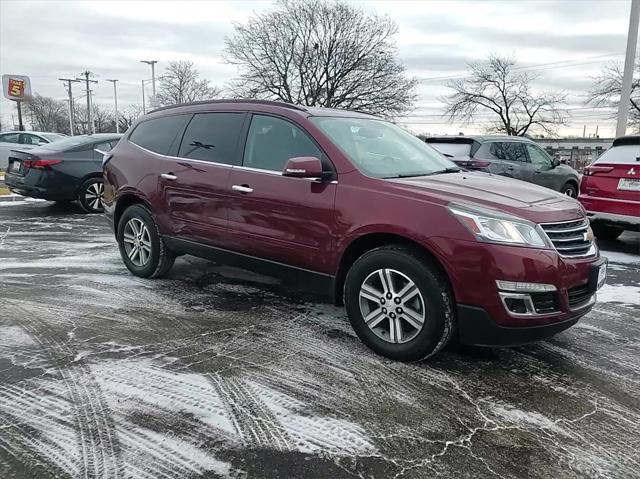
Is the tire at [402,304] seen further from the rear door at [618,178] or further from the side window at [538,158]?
the side window at [538,158]

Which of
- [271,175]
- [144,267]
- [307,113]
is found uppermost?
[307,113]

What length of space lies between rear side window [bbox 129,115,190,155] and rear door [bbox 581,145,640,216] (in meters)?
5.56

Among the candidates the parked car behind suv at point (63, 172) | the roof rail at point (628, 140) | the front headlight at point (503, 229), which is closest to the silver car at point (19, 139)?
the parked car behind suv at point (63, 172)

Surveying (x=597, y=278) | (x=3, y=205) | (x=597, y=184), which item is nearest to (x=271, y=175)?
(x=597, y=278)

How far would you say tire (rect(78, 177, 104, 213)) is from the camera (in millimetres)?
9836

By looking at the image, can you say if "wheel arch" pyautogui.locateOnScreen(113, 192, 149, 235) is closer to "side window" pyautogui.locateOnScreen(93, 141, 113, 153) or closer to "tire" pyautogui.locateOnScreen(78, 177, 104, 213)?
"tire" pyautogui.locateOnScreen(78, 177, 104, 213)

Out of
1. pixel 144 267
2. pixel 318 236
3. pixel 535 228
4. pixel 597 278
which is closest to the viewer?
pixel 535 228

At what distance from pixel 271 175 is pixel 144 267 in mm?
2068

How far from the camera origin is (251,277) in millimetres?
5629

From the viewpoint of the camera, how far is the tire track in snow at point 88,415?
2391mm

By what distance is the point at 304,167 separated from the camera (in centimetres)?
371

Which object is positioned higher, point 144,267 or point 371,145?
point 371,145

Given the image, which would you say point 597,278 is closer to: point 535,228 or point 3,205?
point 535,228

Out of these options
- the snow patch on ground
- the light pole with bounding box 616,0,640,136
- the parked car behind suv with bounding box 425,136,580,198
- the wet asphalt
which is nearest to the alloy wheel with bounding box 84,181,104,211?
the wet asphalt
